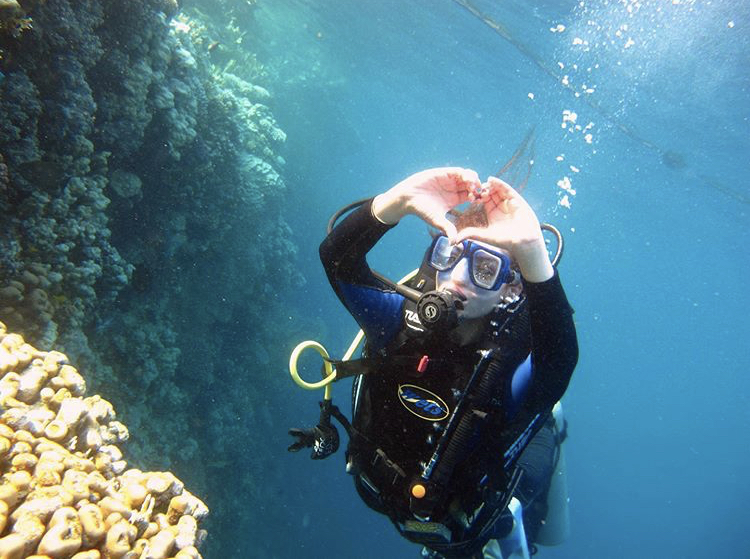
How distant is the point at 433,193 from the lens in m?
2.57

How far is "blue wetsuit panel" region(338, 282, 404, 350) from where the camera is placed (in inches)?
121

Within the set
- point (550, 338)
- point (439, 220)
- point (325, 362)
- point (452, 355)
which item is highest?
point (439, 220)

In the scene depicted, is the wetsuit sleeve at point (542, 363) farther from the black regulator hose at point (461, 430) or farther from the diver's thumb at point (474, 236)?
the diver's thumb at point (474, 236)

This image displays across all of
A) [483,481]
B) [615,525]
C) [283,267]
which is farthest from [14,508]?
[615,525]

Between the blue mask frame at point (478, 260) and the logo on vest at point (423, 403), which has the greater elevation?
the blue mask frame at point (478, 260)

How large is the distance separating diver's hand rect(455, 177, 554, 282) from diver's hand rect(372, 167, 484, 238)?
0.39 feet

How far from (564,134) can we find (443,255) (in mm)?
27996

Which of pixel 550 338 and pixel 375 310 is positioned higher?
pixel 550 338

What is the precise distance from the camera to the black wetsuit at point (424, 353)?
2527mm

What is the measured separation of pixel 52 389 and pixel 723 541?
46.3 m

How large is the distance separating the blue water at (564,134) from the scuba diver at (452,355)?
11.9 meters

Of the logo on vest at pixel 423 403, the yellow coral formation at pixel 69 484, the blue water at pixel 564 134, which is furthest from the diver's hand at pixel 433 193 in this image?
the blue water at pixel 564 134

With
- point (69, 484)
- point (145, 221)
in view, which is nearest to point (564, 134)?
point (145, 221)

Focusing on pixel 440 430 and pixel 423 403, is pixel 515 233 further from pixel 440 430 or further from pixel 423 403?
pixel 440 430
